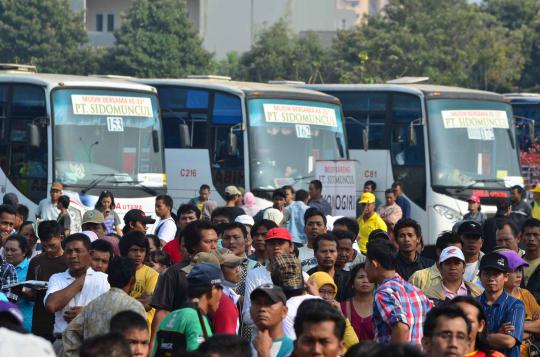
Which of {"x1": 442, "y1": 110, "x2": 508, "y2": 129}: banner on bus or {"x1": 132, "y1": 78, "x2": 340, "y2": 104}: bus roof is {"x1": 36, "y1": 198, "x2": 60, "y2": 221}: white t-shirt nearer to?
{"x1": 132, "y1": 78, "x2": 340, "y2": 104}: bus roof

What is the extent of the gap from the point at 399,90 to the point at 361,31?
95.8 ft

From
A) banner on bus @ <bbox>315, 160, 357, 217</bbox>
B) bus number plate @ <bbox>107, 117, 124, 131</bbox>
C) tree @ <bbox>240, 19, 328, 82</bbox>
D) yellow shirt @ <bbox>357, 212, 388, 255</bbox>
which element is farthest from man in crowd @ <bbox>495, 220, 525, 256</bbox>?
tree @ <bbox>240, 19, 328, 82</bbox>

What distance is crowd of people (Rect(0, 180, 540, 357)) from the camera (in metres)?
6.55

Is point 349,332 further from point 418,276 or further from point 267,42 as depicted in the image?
point 267,42

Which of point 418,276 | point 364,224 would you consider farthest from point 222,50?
point 418,276

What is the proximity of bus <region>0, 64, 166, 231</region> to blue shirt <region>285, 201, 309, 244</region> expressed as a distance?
5610 millimetres

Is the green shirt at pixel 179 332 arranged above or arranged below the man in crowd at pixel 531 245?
above

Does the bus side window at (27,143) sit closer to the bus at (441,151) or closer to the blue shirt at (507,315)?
the bus at (441,151)

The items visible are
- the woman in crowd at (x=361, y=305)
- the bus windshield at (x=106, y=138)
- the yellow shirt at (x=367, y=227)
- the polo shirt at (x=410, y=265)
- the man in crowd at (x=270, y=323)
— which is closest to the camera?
the man in crowd at (x=270, y=323)

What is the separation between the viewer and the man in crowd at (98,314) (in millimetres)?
7887

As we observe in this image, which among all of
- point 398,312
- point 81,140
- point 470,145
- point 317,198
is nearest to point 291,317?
point 398,312

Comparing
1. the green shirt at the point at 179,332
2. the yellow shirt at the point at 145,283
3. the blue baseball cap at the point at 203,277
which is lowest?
the yellow shirt at the point at 145,283

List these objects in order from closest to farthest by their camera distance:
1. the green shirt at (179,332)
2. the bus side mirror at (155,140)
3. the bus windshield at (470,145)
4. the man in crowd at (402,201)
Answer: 1. the green shirt at (179,332)
2. the bus side mirror at (155,140)
3. the man in crowd at (402,201)
4. the bus windshield at (470,145)

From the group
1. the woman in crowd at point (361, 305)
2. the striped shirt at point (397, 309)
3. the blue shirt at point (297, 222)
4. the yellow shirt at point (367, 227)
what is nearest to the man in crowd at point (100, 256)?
the woman in crowd at point (361, 305)
